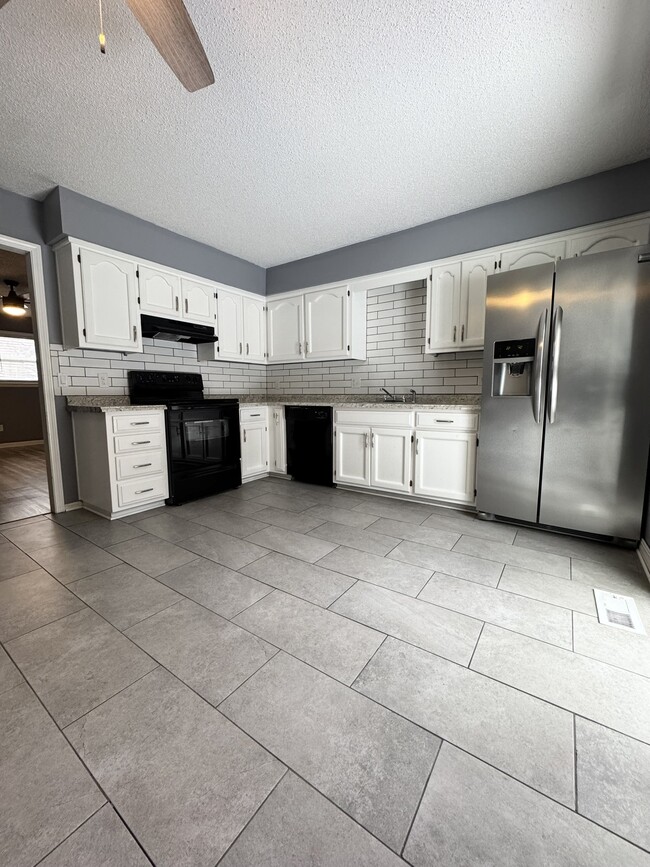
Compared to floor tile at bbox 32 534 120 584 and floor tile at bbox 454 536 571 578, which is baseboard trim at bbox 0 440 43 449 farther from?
floor tile at bbox 454 536 571 578

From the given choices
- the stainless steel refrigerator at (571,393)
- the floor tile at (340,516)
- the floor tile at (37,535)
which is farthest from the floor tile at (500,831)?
the floor tile at (37,535)

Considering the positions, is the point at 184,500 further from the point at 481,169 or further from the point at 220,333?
the point at 481,169

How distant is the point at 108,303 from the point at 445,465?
3.23 m

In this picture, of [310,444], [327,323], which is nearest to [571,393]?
Result: [310,444]

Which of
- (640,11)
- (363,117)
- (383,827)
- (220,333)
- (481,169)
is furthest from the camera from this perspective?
(220,333)

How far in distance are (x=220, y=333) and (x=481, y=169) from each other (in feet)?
9.41

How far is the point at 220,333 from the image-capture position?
13.5 feet

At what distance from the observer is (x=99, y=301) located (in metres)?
3.07

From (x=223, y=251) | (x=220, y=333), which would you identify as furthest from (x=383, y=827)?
(x=223, y=251)

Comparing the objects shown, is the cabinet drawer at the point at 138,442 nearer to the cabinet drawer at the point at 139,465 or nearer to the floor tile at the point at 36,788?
the cabinet drawer at the point at 139,465

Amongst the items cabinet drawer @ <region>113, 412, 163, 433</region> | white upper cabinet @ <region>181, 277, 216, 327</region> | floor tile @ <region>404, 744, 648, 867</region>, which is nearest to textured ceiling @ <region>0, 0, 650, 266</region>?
white upper cabinet @ <region>181, 277, 216, 327</region>

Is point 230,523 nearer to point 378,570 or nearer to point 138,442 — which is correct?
point 138,442

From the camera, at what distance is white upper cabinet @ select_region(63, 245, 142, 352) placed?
116 inches

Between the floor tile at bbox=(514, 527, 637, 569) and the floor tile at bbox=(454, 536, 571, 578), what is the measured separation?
0.30 feet
